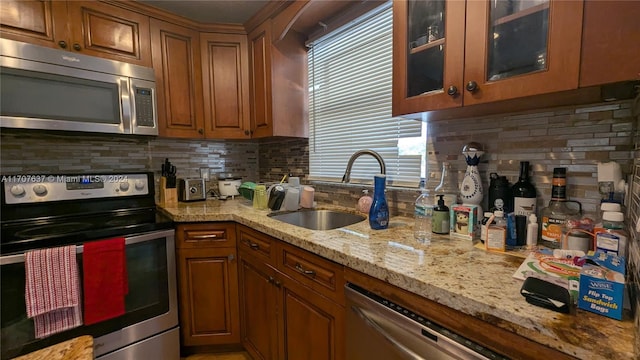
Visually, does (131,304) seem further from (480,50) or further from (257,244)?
(480,50)

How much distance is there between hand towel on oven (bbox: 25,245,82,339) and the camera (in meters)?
1.17

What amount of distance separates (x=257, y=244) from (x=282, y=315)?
0.37 meters

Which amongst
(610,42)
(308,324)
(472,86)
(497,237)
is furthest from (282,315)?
(610,42)

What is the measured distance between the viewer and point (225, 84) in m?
2.14

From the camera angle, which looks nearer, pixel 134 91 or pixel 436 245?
pixel 436 245

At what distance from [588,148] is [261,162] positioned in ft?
7.56

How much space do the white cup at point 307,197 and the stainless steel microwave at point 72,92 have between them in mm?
1108

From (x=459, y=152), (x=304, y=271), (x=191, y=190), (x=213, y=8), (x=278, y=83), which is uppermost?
(x=213, y=8)

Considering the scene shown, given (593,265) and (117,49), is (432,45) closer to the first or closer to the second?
(593,265)

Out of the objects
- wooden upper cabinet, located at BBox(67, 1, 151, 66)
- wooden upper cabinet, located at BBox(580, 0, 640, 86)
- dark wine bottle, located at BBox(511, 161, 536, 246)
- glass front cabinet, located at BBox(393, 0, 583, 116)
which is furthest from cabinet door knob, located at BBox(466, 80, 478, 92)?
wooden upper cabinet, located at BBox(67, 1, 151, 66)

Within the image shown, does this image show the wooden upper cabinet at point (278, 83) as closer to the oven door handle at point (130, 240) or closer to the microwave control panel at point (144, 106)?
the microwave control panel at point (144, 106)

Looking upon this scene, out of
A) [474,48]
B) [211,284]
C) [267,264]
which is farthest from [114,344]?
[474,48]

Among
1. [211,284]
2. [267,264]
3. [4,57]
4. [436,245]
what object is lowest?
[211,284]

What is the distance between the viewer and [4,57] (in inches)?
53.1
